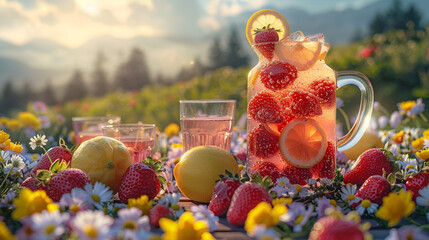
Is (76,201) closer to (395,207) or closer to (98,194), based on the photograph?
(98,194)

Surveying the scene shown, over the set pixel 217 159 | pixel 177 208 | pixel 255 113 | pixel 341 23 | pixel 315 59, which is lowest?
pixel 177 208

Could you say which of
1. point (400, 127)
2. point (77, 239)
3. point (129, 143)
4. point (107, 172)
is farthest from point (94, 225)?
point (400, 127)

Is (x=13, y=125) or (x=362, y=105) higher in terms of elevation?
(x=362, y=105)

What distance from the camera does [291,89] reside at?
2.00 meters

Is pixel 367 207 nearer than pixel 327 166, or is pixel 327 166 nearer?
pixel 367 207

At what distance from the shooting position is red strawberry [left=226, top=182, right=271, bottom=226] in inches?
60.9

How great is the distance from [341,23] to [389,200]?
7212 centimetres

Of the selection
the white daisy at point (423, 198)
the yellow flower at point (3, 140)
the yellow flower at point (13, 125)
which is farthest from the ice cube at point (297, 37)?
the yellow flower at point (13, 125)

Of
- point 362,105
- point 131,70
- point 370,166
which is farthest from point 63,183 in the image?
point 131,70

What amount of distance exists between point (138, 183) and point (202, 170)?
30 cm

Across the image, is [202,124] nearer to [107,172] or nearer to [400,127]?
[107,172]

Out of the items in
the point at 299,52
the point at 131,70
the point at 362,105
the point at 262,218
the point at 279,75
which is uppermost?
the point at 131,70

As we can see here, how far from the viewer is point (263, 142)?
2018 mm

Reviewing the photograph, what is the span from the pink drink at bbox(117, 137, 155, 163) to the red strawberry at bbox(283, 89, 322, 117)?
86 centimetres
